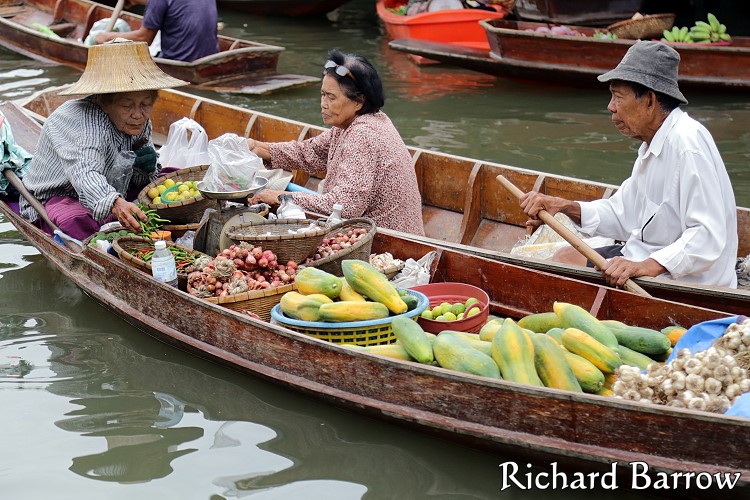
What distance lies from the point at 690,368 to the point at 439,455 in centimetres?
109

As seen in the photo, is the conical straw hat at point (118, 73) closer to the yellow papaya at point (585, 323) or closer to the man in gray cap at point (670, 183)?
the man in gray cap at point (670, 183)

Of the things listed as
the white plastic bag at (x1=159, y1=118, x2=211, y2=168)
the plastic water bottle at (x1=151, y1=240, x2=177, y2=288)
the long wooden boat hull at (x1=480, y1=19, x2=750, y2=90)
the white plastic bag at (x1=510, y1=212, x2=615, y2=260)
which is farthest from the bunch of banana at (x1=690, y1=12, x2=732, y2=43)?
the plastic water bottle at (x1=151, y1=240, x2=177, y2=288)

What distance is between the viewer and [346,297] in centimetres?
389

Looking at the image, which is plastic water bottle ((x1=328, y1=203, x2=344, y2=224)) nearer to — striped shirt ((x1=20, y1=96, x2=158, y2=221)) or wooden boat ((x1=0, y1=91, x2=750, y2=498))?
wooden boat ((x1=0, y1=91, x2=750, y2=498))

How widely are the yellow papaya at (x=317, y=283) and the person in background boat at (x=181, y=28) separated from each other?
223 inches

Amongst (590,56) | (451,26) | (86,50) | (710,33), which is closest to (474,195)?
(590,56)

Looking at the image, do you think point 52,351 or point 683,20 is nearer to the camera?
point 52,351

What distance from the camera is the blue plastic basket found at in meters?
3.76

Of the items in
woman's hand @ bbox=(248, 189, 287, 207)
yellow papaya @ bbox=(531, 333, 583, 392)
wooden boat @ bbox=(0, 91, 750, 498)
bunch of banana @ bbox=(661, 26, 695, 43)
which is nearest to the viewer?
wooden boat @ bbox=(0, 91, 750, 498)

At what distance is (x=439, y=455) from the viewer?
3.70 metres

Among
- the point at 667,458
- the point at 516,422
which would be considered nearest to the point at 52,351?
the point at 516,422

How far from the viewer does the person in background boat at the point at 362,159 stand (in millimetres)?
4691

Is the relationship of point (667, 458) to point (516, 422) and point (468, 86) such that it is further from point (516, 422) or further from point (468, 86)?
point (468, 86)

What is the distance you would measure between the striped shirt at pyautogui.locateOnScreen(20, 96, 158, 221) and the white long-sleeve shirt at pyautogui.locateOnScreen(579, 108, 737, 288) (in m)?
2.67
